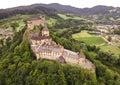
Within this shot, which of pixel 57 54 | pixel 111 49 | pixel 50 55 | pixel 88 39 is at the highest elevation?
pixel 57 54

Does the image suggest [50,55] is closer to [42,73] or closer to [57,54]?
[57,54]

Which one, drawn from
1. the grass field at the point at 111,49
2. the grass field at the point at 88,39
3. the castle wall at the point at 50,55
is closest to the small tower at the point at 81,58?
the castle wall at the point at 50,55

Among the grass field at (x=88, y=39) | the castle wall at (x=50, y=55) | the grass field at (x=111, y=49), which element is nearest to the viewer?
the castle wall at (x=50, y=55)

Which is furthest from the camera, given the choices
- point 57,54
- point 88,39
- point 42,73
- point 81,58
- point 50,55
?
point 88,39

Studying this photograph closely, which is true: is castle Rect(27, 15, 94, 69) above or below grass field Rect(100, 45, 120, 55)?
above

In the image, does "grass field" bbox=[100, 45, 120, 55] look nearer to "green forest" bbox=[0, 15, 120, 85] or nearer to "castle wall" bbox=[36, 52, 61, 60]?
"green forest" bbox=[0, 15, 120, 85]

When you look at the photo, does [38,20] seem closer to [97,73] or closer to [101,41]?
[97,73]

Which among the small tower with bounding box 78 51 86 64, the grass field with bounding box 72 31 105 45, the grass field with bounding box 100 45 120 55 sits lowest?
the grass field with bounding box 72 31 105 45

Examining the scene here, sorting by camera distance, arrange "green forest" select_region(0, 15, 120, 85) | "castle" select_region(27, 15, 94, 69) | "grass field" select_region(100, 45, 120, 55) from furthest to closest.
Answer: "grass field" select_region(100, 45, 120, 55)
"castle" select_region(27, 15, 94, 69)
"green forest" select_region(0, 15, 120, 85)

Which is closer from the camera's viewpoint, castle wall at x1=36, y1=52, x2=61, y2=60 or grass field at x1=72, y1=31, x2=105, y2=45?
castle wall at x1=36, y1=52, x2=61, y2=60

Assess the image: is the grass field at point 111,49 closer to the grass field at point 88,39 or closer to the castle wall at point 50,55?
the grass field at point 88,39

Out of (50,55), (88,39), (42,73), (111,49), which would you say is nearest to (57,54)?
(50,55)

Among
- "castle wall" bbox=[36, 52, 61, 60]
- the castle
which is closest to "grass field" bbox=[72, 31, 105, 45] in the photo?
the castle
